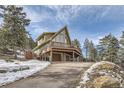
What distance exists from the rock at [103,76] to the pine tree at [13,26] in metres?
1.77

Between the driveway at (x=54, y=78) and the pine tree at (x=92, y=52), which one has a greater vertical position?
the pine tree at (x=92, y=52)

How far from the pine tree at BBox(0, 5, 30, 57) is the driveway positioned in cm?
112

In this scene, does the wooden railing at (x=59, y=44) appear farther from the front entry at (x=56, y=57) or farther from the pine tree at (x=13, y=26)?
the pine tree at (x=13, y=26)

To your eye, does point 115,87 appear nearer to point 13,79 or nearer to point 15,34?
point 13,79

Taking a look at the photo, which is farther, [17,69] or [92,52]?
[92,52]

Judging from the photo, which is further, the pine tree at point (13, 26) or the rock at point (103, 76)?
the pine tree at point (13, 26)

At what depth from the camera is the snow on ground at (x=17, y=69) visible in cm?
479

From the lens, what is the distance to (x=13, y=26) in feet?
19.7

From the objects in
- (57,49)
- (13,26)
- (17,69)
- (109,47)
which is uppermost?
(13,26)

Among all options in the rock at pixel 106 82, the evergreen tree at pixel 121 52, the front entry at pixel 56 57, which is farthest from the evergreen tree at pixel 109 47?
the front entry at pixel 56 57

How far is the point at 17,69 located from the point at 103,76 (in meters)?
1.86

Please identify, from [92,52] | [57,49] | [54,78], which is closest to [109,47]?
[92,52]

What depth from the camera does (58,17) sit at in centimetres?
541

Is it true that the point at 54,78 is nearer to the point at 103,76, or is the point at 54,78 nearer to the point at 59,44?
the point at 103,76
